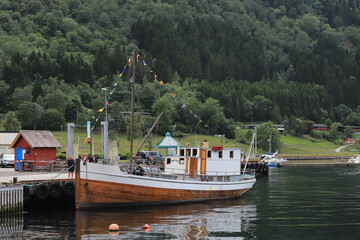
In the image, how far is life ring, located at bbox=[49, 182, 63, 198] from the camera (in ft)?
164

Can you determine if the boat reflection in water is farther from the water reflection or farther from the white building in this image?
the white building

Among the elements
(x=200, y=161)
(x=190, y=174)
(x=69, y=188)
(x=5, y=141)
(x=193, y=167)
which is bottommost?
(x=69, y=188)

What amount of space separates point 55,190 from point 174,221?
10658 millimetres

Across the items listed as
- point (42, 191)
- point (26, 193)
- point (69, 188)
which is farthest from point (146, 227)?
point (26, 193)

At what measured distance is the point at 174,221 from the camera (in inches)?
1820

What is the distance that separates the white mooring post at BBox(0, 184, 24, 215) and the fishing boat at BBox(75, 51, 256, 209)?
5462mm

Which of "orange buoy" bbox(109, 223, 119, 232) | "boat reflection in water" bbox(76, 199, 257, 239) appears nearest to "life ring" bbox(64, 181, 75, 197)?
"boat reflection in water" bbox(76, 199, 257, 239)

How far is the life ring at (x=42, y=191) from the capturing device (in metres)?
49.2

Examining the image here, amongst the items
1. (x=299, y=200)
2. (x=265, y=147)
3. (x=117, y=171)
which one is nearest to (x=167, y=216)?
(x=117, y=171)

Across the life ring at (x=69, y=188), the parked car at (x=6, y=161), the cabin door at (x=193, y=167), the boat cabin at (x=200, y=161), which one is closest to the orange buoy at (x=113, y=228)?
the life ring at (x=69, y=188)

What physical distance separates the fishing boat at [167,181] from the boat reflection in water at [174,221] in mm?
1076

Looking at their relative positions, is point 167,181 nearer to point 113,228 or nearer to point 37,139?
point 113,228

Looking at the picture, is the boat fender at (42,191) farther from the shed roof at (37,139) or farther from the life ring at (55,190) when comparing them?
the shed roof at (37,139)

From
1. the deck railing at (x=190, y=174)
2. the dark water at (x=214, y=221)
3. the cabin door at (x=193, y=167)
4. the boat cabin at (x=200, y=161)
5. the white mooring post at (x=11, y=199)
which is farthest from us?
the boat cabin at (x=200, y=161)
